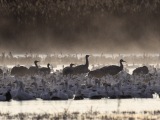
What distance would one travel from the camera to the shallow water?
19984 millimetres

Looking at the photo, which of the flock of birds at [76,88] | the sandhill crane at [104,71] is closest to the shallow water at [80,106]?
the flock of birds at [76,88]

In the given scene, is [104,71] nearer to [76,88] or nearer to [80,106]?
[76,88]

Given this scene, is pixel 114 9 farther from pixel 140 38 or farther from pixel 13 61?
pixel 13 61

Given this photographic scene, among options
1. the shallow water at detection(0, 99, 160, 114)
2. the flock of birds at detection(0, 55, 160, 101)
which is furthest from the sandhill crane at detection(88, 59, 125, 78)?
the shallow water at detection(0, 99, 160, 114)

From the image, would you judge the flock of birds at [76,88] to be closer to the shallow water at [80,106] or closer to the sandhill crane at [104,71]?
the shallow water at [80,106]

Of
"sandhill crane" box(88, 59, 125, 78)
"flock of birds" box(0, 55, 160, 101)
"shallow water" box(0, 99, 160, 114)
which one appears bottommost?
"shallow water" box(0, 99, 160, 114)

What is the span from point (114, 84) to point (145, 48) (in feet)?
113

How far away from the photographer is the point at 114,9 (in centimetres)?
5519

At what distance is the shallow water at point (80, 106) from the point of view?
1998 cm

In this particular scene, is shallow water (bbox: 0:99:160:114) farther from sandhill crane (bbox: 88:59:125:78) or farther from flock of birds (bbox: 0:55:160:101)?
sandhill crane (bbox: 88:59:125:78)

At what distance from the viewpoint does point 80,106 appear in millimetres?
21000

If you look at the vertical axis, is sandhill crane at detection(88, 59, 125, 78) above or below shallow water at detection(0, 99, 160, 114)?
above

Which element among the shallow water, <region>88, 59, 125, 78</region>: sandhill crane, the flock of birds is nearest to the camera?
the shallow water

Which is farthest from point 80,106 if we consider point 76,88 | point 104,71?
point 104,71
